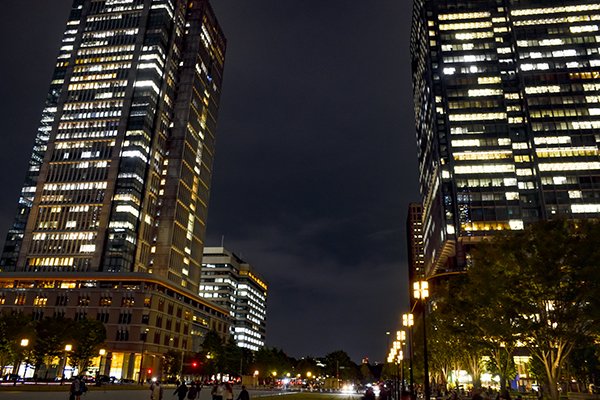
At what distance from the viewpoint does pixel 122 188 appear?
137 metres

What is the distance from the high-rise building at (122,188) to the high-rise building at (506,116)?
82432mm

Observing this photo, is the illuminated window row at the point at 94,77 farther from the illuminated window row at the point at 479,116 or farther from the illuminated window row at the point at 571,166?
the illuminated window row at the point at 571,166

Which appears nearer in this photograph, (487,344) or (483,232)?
(487,344)

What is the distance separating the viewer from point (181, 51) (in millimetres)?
173000

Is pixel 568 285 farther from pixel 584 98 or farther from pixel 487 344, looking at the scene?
pixel 584 98

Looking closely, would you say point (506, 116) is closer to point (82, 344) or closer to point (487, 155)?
point (487, 155)

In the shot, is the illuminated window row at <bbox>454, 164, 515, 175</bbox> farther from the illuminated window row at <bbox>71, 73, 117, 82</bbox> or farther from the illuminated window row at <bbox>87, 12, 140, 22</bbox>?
the illuminated window row at <bbox>87, 12, 140, 22</bbox>

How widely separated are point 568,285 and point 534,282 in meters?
1.90

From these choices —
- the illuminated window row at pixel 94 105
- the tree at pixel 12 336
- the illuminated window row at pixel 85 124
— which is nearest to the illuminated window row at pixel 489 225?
the tree at pixel 12 336

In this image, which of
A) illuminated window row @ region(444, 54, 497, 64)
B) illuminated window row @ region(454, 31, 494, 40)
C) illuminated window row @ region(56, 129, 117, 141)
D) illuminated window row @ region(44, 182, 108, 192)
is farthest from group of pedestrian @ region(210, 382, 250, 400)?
illuminated window row @ region(454, 31, 494, 40)

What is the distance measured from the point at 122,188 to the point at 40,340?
70819 millimetres

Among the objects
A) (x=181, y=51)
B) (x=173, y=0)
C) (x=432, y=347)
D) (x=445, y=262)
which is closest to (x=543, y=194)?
(x=445, y=262)

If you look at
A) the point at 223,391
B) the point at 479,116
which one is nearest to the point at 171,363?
the point at 223,391

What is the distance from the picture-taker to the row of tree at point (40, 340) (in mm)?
68625
